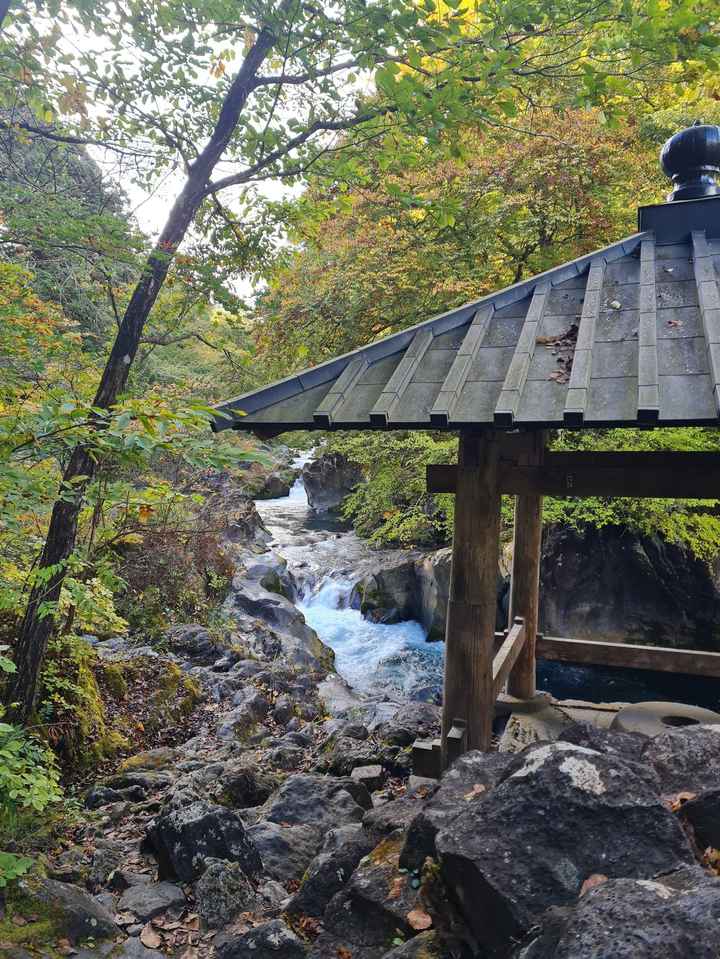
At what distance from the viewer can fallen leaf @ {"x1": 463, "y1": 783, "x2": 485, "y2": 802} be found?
10.0ft

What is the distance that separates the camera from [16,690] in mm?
5195

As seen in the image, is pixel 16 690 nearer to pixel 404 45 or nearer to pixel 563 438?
pixel 404 45

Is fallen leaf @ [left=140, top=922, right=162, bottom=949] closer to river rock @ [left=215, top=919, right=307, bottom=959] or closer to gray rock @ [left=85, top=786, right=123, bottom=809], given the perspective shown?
river rock @ [left=215, top=919, right=307, bottom=959]

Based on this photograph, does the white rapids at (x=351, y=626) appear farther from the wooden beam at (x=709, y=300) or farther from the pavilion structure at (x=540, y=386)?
the wooden beam at (x=709, y=300)

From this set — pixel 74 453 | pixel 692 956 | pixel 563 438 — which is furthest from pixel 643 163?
pixel 692 956

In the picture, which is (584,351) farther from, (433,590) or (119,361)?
(433,590)

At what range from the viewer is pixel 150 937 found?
375cm

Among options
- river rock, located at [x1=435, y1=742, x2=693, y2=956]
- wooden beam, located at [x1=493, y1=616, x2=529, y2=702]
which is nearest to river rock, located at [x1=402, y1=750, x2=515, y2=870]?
river rock, located at [x1=435, y1=742, x2=693, y2=956]

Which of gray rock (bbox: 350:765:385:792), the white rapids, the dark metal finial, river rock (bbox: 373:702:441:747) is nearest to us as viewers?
the dark metal finial

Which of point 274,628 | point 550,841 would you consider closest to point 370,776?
point 550,841

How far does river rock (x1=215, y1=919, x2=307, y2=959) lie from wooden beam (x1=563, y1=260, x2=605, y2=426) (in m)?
2.98

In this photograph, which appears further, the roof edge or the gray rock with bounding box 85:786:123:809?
the gray rock with bounding box 85:786:123:809

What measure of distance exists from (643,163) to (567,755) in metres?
10.7

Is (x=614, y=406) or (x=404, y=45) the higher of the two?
(x=404, y=45)
